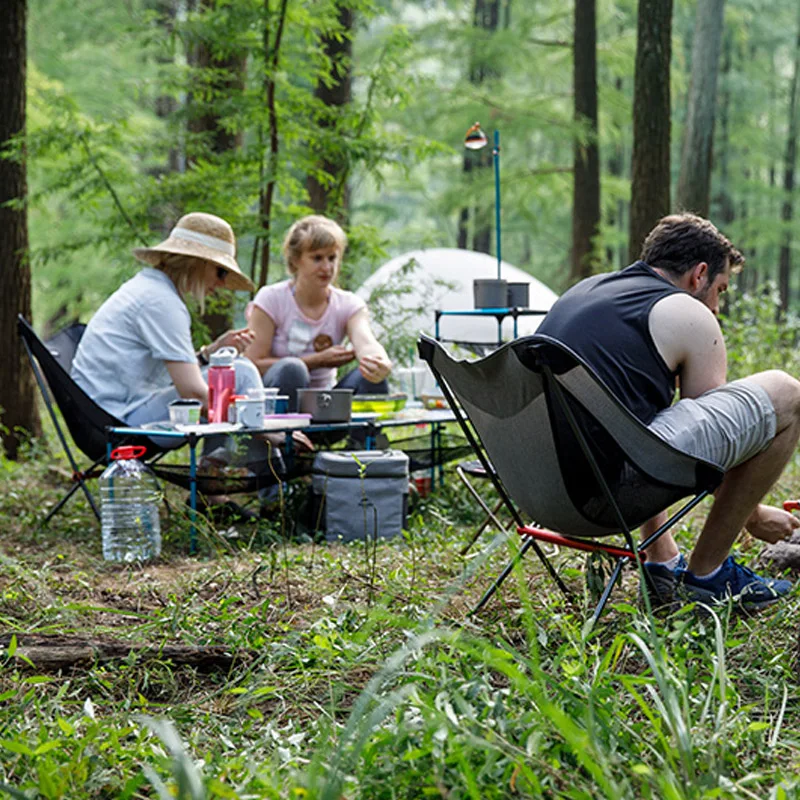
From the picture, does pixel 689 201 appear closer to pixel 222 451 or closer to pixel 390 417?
pixel 390 417

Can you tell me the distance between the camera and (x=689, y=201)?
8484mm

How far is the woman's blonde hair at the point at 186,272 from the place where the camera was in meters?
4.30

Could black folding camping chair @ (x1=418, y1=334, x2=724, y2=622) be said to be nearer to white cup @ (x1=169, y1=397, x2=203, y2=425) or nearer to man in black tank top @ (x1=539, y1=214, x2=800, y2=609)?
man in black tank top @ (x1=539, y1=214, x2=800, y2=609)

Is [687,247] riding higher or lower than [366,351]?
higher

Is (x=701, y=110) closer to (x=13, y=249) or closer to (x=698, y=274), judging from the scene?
(x=13, y=249)

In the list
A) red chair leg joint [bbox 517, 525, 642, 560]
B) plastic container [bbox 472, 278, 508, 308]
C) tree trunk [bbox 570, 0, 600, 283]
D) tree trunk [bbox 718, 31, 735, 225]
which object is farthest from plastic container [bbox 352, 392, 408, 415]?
tree trunk [bbox 718, 31, 735, 225]

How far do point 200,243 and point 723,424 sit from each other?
2.49 m

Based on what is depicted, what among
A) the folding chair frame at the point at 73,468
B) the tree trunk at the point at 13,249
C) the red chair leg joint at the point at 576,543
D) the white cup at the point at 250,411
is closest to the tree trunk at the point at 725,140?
the tree trunk at the point at 13,249

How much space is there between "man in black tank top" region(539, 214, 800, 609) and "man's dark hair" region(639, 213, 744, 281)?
0.08 meters

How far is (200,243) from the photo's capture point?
4.34 m

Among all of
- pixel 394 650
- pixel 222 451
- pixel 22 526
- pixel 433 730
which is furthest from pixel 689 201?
pixel 433 730

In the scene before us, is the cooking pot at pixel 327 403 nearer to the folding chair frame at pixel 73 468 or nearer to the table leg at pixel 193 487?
the table leg at pixel 193 487

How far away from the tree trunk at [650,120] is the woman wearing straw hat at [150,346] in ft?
11.0

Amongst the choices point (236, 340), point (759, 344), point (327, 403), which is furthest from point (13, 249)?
point (759, 344)
